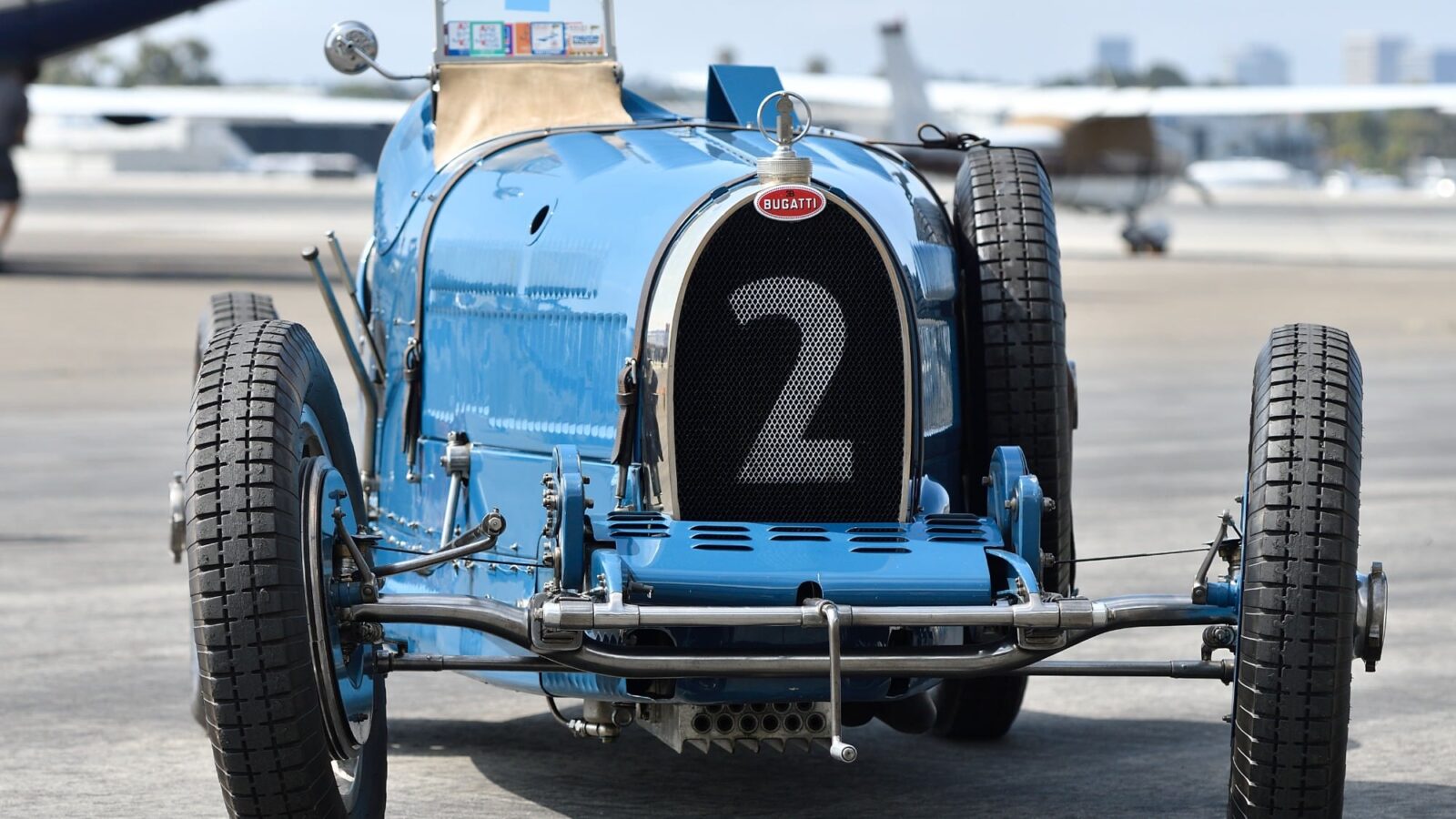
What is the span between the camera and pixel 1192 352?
2231cm

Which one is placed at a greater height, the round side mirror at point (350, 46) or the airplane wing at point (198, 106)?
the airplane wing at point (198, 106)

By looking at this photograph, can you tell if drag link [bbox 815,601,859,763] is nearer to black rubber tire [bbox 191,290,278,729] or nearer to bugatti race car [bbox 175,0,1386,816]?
bugatti race car [bbox 175,0,1386,816]

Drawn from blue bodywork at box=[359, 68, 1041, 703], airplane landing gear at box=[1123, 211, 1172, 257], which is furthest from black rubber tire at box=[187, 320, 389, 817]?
airplane landing gear at box=[1123, 211, 1172, 257]

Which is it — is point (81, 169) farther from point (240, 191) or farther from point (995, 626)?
point (995, 626)

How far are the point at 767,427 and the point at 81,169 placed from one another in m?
126

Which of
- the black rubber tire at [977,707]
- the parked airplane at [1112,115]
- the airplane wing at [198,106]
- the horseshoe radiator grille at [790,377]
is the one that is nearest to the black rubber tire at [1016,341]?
the black rubber tire at [977,707]

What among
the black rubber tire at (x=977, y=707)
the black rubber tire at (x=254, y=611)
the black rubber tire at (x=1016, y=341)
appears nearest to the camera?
the black rubber tire at (x=254, y=611)

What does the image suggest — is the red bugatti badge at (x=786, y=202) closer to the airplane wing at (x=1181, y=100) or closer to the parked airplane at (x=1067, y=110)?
the parked airplane at (x=1067, y=110)

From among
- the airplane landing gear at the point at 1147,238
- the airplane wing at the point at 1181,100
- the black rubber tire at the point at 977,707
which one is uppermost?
the airplane wing at the point at 1181,100

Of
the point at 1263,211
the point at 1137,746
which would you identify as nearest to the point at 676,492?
the point at 1137,746

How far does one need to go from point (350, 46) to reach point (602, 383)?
80.7 inches

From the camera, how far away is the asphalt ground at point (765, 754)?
18.4 feet

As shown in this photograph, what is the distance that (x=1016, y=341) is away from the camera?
217 inches

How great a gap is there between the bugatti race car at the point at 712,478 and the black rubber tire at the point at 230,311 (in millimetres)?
402
